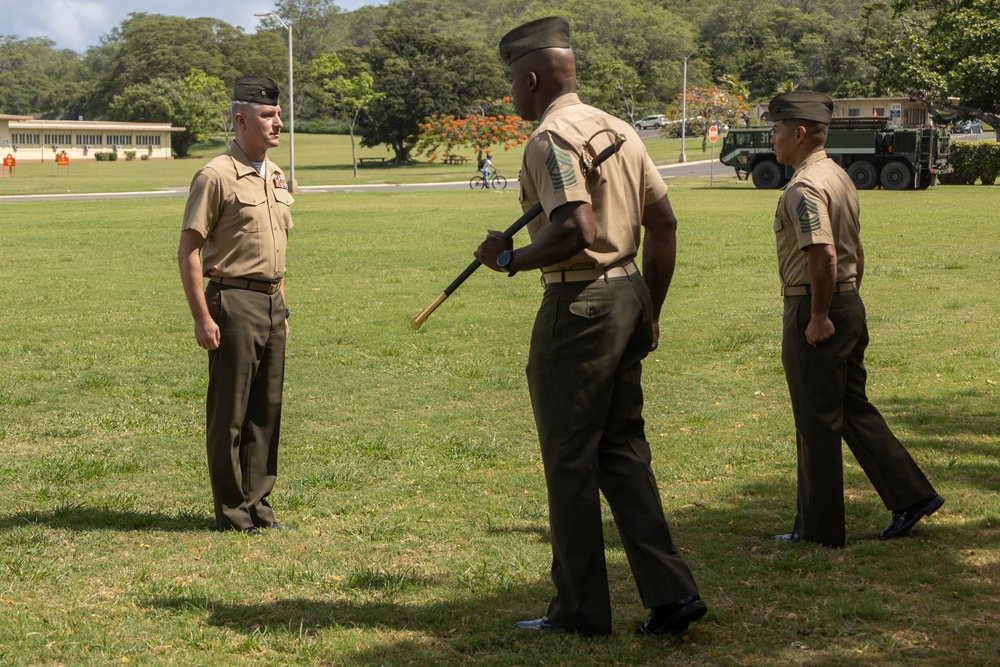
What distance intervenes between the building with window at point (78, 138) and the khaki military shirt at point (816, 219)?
8643 centimetres

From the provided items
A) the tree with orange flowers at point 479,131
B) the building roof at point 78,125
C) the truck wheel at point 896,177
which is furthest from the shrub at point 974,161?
the building roof at point 78,125

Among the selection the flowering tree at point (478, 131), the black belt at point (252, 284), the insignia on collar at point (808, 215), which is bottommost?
the black belt at point (252, 284)

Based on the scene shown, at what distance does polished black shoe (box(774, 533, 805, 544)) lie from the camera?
5.37 meters

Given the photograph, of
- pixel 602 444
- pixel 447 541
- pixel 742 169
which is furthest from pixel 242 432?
pixel 742 169

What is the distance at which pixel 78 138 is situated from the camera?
91688 millimetres

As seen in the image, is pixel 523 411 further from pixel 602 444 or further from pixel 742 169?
pixel 742 169

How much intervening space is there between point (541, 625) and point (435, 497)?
2.15m

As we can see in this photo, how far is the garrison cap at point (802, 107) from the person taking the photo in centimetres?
525

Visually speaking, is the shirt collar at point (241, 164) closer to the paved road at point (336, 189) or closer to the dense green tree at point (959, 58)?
the paved road at point (336, 189)

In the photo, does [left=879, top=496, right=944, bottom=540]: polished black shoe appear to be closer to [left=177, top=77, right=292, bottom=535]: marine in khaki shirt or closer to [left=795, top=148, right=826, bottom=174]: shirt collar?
[left=795, top=148, right=826, bottom=174]: shirt collar

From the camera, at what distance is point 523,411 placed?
28.3 feet

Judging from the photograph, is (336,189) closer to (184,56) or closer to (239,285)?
(239,285)

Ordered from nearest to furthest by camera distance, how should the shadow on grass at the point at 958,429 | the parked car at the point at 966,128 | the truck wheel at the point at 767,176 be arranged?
the shadow on grass at the point at 958,429 < the truck wheel at the point at 767,176 < the parked car at the point at 966,128

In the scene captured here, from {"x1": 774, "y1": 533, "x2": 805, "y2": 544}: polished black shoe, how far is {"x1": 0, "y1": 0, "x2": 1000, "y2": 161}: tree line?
132 ft
